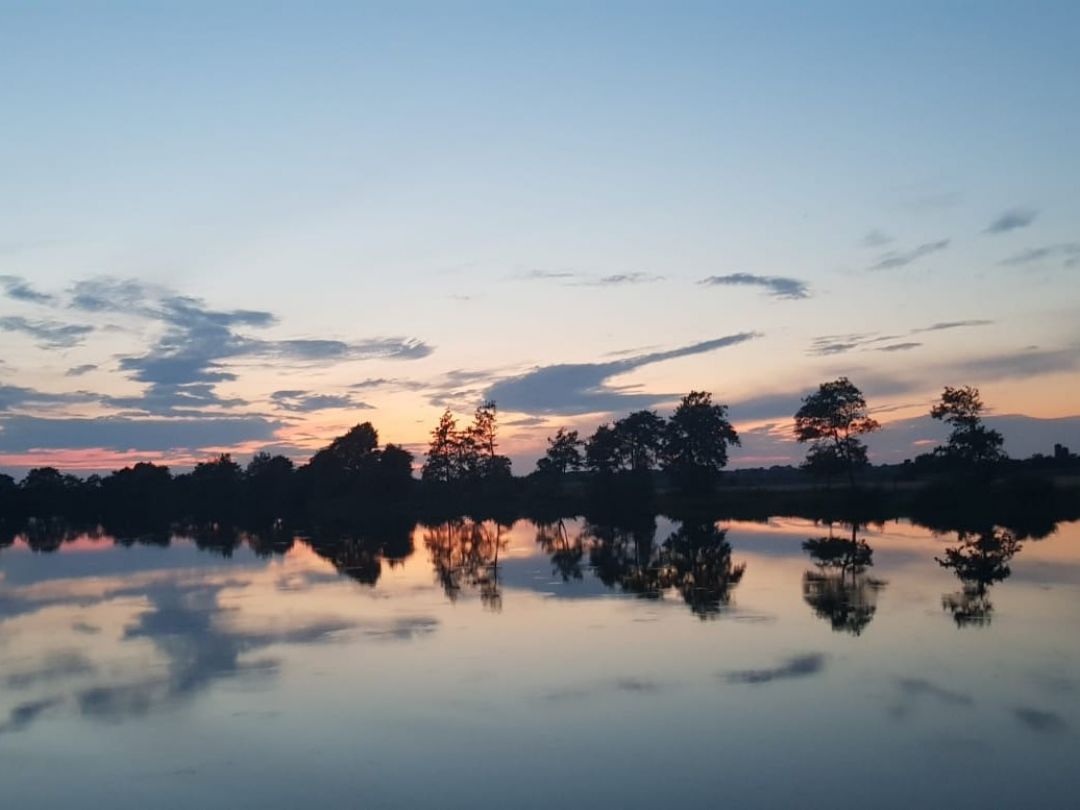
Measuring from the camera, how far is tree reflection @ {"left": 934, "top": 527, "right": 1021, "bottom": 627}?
69.2ft

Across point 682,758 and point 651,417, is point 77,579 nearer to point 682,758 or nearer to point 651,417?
point 682,758

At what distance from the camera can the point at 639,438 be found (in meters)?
89.3

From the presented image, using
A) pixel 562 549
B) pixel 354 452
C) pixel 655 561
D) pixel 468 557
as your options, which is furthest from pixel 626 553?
pixel 354 452

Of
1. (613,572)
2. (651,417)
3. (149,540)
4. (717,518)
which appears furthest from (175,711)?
(651,417)

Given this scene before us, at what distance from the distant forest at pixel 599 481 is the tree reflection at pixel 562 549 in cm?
1989

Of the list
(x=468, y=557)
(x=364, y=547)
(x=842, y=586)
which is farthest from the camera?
(x=364, y=547)

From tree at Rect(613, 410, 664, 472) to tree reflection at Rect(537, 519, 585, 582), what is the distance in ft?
95.2

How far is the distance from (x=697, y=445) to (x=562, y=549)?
37.6m

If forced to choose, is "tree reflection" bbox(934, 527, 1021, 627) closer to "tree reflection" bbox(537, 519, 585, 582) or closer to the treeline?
"tree reflection" bbox(537, 519, 585, 582)

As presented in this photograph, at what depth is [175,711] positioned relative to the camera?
46.2 ft

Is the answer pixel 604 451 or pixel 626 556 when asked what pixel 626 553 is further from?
pixel 604 451

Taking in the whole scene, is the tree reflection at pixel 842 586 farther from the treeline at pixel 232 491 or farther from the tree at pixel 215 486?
the tree at pixel 215 486

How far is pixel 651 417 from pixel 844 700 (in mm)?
76899

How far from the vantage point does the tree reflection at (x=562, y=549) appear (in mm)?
31852
